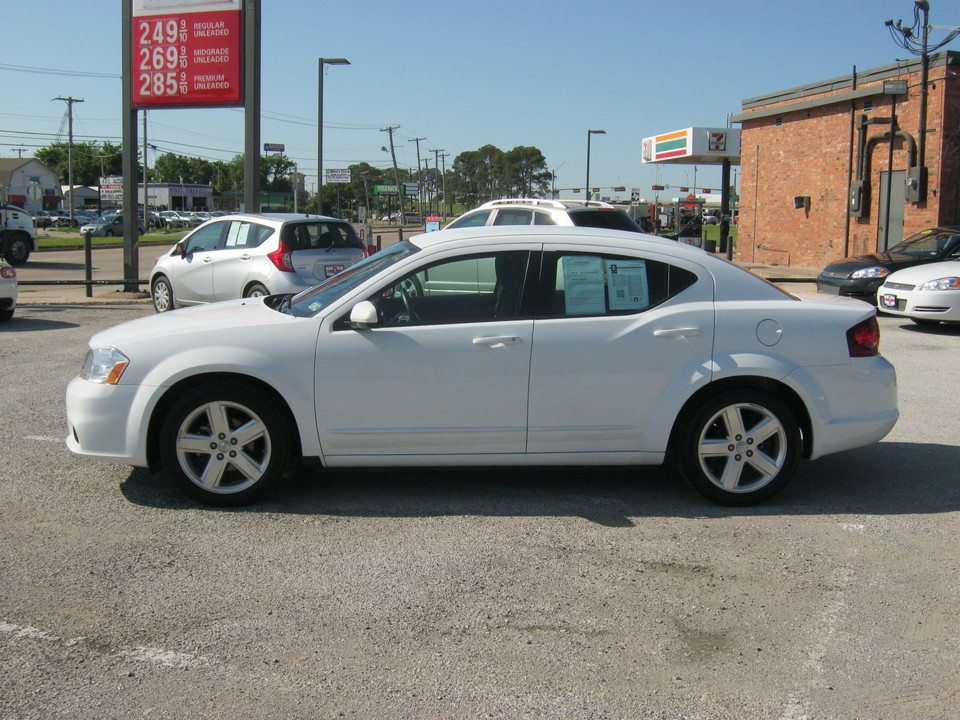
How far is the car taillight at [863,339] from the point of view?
5.42m

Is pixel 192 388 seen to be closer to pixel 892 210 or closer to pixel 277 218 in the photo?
pixel 277 218

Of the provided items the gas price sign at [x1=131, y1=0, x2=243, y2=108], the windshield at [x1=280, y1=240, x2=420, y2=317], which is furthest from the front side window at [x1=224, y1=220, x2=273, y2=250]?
the windshield at [x1=280, y1=240, x2=420, y2=317]

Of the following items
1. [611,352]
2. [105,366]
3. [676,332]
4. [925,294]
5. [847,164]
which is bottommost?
[105,366]

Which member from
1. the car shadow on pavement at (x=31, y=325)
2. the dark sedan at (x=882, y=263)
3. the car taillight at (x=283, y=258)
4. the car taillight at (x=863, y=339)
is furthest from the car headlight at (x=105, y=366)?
the dark sedan at (x=882, y=263)

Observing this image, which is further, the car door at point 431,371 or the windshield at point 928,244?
the windshield at point 928,244

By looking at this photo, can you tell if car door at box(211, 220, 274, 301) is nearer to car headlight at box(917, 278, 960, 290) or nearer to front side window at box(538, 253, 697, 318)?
front side window at box(538, 253, 697, 318)

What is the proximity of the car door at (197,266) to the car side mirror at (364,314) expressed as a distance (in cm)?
905

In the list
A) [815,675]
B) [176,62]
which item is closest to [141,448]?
[815,675]

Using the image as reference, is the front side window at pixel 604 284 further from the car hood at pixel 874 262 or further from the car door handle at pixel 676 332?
the car hood at pixel 874 262

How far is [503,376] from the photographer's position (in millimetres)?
5223

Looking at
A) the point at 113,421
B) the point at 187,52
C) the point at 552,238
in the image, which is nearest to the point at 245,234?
the point at 187,52

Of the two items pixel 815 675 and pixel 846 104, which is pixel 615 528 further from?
pixel 846 104

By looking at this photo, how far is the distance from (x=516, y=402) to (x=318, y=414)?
1.08 m

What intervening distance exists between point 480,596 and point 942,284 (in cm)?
1085
